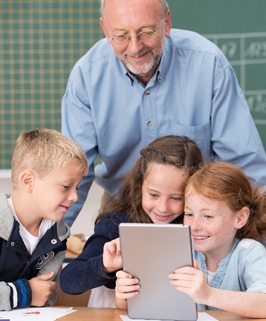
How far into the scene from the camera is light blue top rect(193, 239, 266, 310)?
1.21 meters

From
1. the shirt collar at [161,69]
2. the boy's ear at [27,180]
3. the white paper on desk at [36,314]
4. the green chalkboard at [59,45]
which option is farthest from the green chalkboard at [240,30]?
the white paper on desk at [36,314]

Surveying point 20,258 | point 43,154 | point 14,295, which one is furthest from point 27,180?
point 14,295

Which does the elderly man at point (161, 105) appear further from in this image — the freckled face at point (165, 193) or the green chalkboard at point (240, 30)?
the green chalkboard at point (240, 30)

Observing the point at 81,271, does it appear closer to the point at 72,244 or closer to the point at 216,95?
the point at 216,95

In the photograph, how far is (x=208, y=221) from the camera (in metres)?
1.24

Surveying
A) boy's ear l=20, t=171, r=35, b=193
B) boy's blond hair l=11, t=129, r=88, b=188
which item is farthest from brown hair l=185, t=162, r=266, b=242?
boy's ear l=20, t=171, r=35, b=193

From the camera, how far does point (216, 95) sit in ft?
5.62

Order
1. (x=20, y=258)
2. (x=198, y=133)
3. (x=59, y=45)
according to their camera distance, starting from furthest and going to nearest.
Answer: (x=59, y=45) < (x=198, y=133) < (x=20, y=258)

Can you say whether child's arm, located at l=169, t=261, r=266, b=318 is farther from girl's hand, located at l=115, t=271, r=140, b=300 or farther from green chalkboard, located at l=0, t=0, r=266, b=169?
green chalkboard, located at l=0, t=0, r=266, b=169

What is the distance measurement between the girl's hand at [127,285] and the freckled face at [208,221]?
27cm

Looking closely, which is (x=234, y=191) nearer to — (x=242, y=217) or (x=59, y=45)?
(x=242, y=217)

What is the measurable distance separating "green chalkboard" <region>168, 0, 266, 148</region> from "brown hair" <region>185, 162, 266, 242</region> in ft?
3.90

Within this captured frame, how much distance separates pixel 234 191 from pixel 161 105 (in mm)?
602

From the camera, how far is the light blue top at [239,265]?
3.95ft
